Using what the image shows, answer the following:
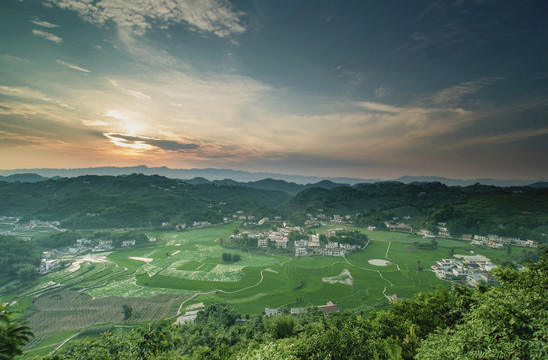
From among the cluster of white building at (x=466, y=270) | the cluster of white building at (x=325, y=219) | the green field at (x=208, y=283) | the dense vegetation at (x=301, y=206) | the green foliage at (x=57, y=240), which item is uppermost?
the dense vegetation at (x=301, y=206)

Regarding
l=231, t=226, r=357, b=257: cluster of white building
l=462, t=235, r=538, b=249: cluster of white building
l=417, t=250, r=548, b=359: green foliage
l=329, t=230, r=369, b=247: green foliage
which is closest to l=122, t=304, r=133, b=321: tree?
l=417, t=250, r=548, b=359: green foliage

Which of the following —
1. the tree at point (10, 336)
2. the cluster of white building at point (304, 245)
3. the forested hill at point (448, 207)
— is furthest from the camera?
the forested hill at point (448, 207)

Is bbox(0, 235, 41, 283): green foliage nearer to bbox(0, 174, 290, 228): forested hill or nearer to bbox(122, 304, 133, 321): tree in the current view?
bbox(122, 304, 133, 321): tree

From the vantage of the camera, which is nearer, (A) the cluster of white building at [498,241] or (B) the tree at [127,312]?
(B) the tree at [127,312]

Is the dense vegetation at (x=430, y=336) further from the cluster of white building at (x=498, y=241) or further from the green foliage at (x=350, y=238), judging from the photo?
the cluster of white building at (x=498, y=241)

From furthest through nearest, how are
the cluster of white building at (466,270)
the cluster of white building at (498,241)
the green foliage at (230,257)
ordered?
1. the cluster of white building at (498,241)
2. the green foliage at (230,257)
3. the cluster of white building at (466,270)

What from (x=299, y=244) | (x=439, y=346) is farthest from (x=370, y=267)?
(x=439, y=346)

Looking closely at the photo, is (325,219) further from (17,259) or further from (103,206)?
(103,206)

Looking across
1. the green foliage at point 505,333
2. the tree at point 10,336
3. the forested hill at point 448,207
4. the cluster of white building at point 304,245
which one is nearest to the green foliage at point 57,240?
the cluster of white building at point 304,245
